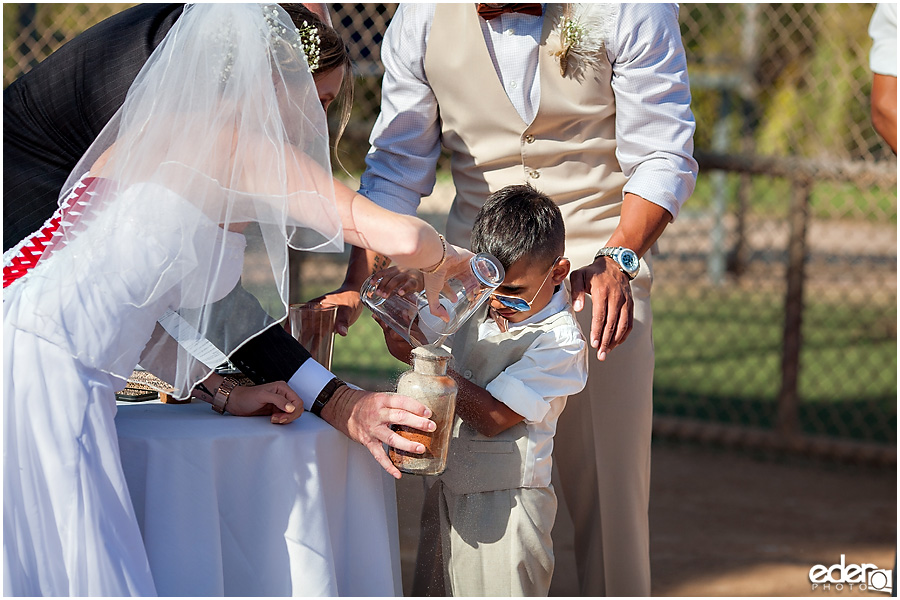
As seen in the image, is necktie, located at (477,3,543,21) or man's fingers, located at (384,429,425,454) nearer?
man's fingers, located at (384,429,425,454)

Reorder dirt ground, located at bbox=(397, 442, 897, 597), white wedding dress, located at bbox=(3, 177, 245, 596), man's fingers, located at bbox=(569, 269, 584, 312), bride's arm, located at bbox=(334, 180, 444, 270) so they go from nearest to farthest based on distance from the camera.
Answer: white wedding dress, located at bbox=(3, 177, 245, 596) → bride's arm, located at bbox=(334, 180, 444, 270) → man's fingers, located at bbox=(569, 269, 584, 312) → dirt ground, located at bbox=(397, 442, 897, 597)

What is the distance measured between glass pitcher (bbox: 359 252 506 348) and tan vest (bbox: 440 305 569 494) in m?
0.14

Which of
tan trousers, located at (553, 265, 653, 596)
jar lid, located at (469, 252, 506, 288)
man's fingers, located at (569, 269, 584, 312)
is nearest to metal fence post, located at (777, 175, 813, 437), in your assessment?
tan trousers, located at (553, 265, 653, 596)

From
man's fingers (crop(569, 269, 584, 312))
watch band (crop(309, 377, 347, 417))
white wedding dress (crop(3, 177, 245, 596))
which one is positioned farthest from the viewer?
man's fingers (crop(569, 269, 584, 312))

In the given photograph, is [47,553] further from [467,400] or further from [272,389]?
[467,400]

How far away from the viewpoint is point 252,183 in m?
2.04

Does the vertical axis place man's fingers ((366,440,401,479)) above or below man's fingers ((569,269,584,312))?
below

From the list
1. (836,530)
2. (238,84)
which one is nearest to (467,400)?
(238,84)

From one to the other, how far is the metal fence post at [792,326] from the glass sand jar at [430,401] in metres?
3.90

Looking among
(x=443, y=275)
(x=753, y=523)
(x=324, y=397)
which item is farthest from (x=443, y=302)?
(x=753, y=523)

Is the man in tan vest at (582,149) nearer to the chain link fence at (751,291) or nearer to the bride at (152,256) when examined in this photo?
the chain link fence at (751,291)

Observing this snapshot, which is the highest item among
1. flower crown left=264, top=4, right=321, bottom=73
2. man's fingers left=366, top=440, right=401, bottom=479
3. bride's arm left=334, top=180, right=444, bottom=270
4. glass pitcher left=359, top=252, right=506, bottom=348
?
flower crown left=264, top=4, right=321, bottom=73

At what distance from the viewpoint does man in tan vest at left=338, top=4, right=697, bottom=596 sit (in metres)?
2.72

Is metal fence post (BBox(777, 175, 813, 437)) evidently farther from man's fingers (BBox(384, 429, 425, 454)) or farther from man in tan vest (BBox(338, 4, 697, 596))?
man's fingers (BBox(384, 429, 425, 454))
